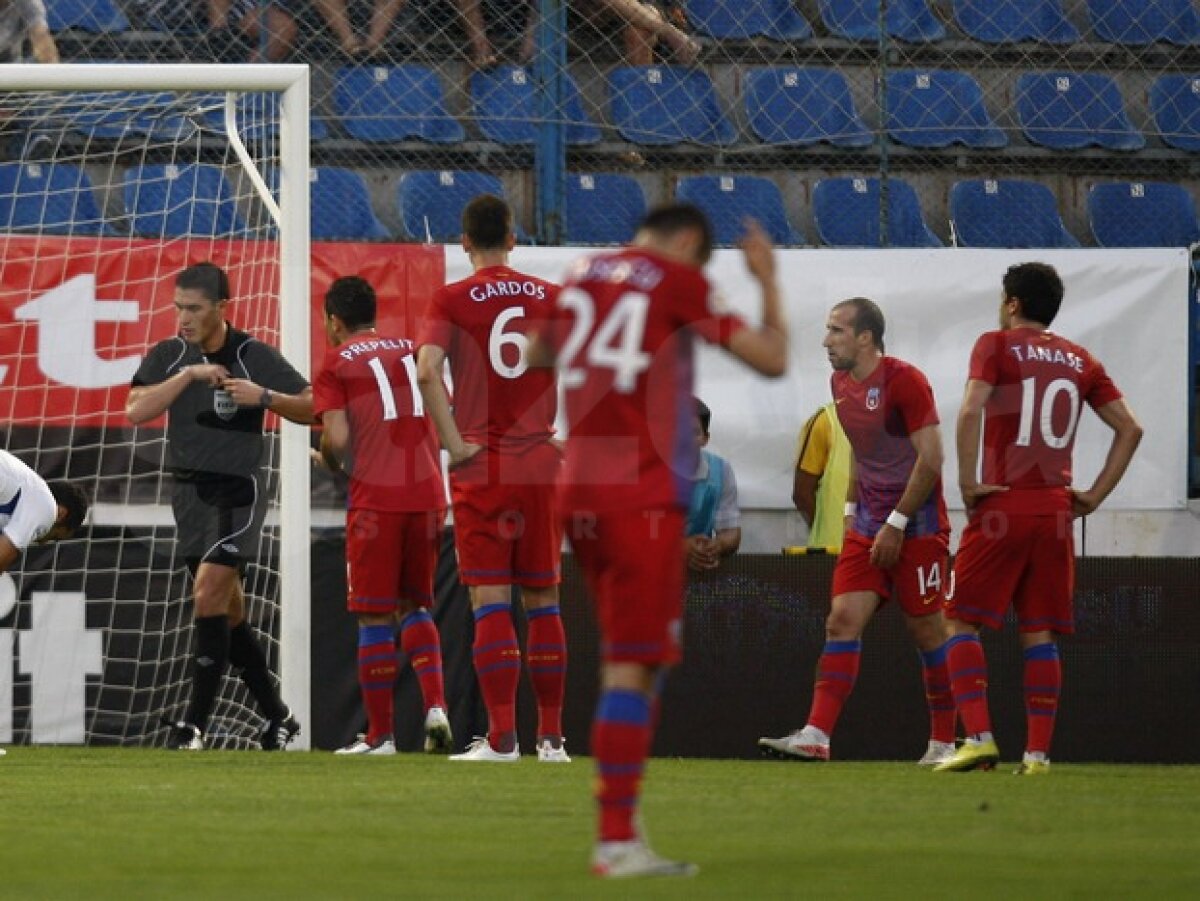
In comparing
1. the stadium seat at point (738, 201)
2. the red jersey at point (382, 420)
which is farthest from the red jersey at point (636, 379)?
the stadium seat at point (738, 201)

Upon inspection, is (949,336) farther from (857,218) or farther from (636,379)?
(636,379)

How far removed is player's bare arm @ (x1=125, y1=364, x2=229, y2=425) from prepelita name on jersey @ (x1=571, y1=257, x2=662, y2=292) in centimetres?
411

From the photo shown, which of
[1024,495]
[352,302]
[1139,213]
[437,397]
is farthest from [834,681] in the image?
[1139,213]

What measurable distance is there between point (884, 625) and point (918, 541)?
1.60 metres

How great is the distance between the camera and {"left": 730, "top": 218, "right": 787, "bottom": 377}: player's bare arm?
4848mm

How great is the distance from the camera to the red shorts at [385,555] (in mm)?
8766

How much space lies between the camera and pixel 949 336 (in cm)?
1112

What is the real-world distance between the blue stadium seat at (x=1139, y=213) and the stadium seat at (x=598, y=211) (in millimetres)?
3065

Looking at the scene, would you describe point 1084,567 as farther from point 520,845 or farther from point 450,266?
point 520,845

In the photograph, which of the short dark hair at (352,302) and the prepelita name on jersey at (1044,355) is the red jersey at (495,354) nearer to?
the short dark hair at (352,302)

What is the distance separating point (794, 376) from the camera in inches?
438

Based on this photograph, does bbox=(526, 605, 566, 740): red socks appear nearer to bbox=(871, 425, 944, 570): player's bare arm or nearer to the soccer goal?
bbox=(871, 425, 944, 570): player's bare arm

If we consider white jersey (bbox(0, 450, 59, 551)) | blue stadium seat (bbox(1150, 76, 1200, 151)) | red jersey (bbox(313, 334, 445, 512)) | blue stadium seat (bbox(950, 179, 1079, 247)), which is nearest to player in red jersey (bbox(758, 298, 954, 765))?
red jersey (bbox(313, 334, 445, 512))

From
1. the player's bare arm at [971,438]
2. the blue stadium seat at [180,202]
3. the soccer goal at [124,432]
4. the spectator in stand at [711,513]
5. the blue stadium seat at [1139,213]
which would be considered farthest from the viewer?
the blue stadium seat at [1139,213]
